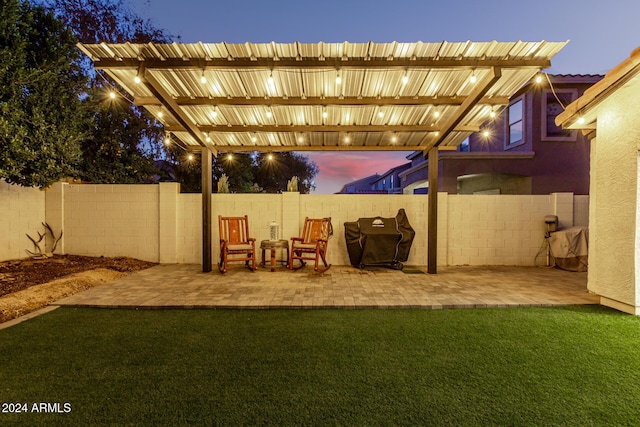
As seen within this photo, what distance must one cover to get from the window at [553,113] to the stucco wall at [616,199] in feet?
24.6

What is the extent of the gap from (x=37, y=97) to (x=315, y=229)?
573 cm

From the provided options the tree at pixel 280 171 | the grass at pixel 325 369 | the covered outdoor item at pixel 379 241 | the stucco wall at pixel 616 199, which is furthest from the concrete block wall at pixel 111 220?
the tree at pixel 280 171

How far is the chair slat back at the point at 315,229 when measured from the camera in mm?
5961

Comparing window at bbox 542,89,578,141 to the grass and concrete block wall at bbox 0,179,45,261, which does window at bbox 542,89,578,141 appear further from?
concrete block wall at bbox 0,179,45,261

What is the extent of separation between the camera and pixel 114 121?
8828mm

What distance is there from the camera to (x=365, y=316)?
3469 mm

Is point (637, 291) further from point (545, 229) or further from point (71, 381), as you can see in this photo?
point (71, 381)

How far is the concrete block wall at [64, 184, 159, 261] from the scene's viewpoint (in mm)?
6652

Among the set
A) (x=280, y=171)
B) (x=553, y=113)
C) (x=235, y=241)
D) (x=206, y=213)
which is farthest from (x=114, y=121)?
(x=553, y=113)

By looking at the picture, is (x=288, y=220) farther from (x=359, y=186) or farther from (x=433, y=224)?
(x=359, y=186)

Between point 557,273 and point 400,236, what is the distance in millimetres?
3036

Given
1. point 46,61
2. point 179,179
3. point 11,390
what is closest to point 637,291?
point 11,390

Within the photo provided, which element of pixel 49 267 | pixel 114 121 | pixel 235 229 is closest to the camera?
pixel 49 267

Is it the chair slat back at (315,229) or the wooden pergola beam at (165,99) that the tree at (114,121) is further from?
the chair slat back at (315,229)
